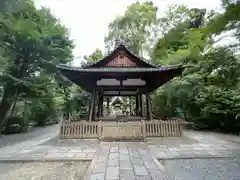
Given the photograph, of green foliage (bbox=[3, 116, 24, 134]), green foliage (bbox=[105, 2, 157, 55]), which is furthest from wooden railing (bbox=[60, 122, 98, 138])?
green foliage (bbox=[105, 2, 157, 55])

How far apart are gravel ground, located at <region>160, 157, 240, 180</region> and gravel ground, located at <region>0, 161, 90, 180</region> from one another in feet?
6.16

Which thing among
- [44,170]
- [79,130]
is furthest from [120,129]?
[44,170]

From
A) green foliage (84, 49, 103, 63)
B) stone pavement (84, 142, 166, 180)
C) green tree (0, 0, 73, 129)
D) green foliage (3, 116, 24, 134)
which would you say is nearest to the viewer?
stone pavement (84, 142, 166, 180)

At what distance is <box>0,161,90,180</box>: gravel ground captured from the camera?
334cm

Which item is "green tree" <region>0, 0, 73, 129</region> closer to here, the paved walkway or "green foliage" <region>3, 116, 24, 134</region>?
"green foliage" <region>3, 116, 24, 134</region>

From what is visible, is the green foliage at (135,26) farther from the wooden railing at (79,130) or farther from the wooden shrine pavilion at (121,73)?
the wooden railing at (79,130)

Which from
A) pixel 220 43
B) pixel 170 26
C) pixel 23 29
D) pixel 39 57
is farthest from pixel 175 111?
pixel 23 29

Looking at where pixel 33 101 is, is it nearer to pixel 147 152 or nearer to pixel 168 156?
pixel 147 152

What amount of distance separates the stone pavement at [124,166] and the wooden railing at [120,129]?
5.88ft

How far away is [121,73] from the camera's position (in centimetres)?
741

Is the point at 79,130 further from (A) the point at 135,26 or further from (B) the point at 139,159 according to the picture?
(A) the point at 135,26

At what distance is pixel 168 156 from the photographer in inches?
181

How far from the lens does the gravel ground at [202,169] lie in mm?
3280

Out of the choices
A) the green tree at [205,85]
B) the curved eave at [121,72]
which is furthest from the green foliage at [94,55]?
the curved eave at [121,72]
